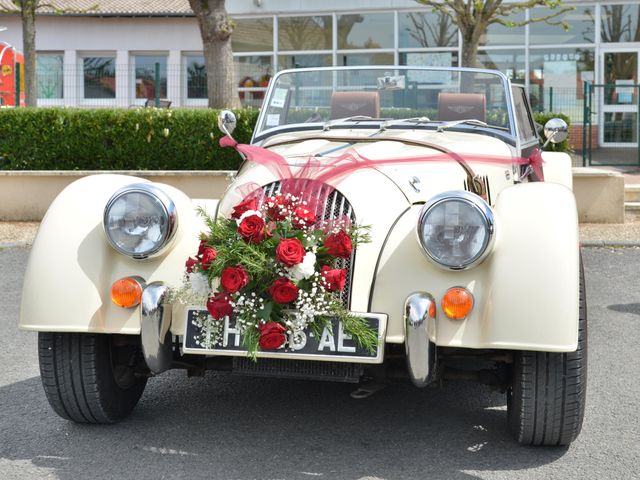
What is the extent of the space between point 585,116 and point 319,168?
41.9 ft

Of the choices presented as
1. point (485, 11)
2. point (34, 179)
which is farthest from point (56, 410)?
point (485, 11)

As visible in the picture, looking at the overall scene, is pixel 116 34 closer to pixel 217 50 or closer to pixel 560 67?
pixel 560 67

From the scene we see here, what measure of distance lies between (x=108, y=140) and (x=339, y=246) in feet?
29.7

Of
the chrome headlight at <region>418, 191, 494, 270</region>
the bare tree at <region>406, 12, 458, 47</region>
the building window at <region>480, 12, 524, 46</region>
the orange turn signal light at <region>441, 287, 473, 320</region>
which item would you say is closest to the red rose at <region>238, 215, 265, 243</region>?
the chrome headlight at <region>418, 191, 494, 270</region>

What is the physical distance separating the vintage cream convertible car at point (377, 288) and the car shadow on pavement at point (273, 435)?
16cm

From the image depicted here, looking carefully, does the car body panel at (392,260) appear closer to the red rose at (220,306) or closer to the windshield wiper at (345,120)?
the red rose at (220,306)

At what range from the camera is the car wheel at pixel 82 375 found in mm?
3889

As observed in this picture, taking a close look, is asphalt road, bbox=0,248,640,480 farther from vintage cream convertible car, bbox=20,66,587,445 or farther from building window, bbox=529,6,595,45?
building window, bbox=529,6,595,45

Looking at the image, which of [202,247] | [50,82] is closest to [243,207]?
[202,247]

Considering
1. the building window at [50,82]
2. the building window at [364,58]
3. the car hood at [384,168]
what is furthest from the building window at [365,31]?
the car hood at [384,168]

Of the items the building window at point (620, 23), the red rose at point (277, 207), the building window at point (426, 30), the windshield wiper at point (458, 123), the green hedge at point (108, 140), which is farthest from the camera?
the building window at point (426, 30)

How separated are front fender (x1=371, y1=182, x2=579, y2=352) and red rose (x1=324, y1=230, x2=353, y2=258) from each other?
0.20 meters

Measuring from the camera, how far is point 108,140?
39.7ft

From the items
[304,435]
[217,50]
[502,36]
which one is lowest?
[304,435]
